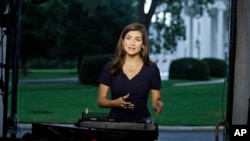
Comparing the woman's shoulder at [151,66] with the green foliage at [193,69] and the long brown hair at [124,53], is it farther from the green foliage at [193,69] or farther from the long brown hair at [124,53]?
the green foliage at [193,69]

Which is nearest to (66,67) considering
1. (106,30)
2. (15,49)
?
(106,30)

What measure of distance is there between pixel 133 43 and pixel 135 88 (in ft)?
1.07

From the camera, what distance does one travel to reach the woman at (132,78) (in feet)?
13.6

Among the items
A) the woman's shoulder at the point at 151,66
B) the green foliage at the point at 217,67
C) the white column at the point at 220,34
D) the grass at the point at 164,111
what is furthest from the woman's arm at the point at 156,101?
the white column at the point at 220,34

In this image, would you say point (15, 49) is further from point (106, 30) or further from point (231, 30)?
point (106, 30)

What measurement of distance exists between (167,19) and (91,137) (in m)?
36.0

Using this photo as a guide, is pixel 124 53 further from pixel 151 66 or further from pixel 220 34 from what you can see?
pixel 220 34

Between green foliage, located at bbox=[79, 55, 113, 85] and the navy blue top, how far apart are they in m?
26.5

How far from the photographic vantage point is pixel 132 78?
4168mm

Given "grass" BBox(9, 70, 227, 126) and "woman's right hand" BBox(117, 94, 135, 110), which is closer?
"woman's right hand" BBox(117, 94, 135, 110)

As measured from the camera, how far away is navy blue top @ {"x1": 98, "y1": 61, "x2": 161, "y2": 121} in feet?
13.6

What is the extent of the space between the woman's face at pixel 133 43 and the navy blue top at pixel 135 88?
0.49 feet

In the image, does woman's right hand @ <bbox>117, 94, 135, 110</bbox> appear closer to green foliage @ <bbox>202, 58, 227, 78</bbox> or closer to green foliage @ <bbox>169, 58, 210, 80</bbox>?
green foliage @ <bbox>169, 58, 210, 80</bbox>

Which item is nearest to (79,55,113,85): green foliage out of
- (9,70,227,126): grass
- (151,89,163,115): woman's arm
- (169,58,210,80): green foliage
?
(9,70,227,126): grass
